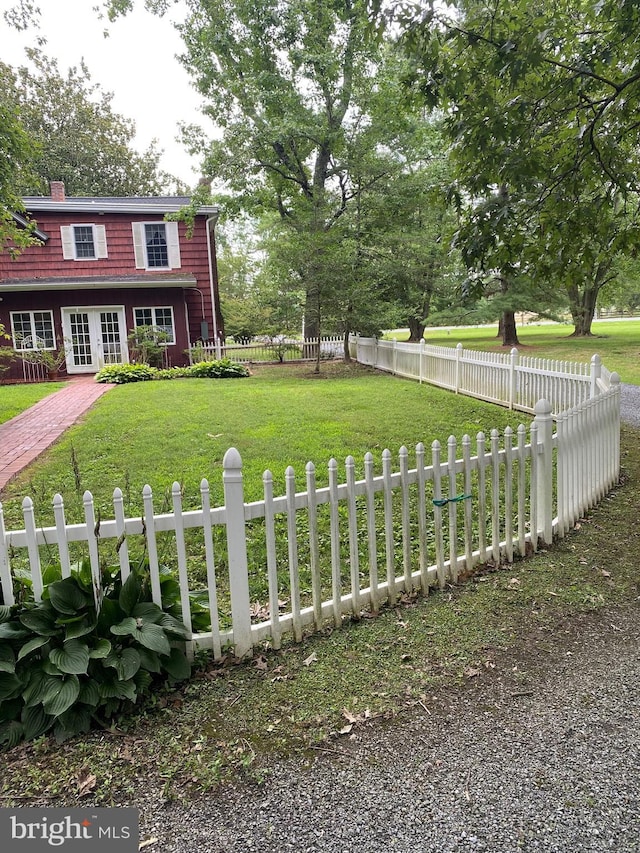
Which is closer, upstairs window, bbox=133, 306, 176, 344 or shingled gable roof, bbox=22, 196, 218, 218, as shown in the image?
shingled gable roof, bbox=22, 196, 218, 218

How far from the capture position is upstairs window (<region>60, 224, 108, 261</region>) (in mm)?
19859

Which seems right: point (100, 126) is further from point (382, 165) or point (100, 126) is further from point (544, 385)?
point (544, 385)

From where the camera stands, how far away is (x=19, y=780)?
2.35 m

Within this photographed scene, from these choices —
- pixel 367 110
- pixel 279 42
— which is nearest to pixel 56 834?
pixel 367 110

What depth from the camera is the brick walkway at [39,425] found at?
726 centimetres

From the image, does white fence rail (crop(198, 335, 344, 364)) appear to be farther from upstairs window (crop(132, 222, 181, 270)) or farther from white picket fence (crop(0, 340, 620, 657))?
white picket fence (crop(0, 340, 620, 657))

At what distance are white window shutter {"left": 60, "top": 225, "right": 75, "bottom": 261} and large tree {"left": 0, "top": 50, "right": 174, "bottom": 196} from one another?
14842mm

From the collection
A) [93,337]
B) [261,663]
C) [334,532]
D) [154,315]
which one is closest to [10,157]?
[334,532]

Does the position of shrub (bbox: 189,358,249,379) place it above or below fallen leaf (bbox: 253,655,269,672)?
above

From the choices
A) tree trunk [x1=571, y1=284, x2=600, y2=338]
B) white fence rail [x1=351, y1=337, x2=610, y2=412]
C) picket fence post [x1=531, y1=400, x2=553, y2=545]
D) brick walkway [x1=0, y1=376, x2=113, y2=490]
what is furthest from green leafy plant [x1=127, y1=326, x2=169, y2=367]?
tree trunk [x1=571, y1=284, x2=600, y2=338]

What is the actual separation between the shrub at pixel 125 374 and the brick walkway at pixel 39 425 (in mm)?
1412

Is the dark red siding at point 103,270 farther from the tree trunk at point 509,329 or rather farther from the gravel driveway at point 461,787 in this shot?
the gravel driveway at point 461,787

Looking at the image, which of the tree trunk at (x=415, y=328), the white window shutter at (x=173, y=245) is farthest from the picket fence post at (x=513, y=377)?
the tree trunk at (x=415, y=328)

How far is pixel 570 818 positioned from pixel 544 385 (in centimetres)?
840
